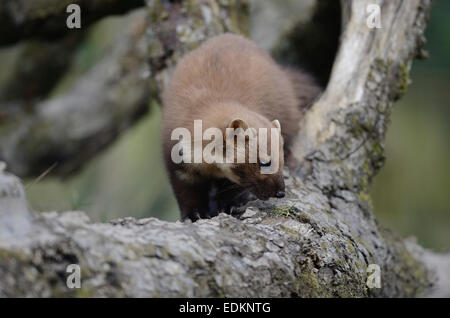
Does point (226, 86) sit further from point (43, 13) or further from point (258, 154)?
point (43, 13)

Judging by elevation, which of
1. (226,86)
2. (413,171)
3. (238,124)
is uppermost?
(413,171)

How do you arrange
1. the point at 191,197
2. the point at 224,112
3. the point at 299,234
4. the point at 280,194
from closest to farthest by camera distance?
the point at 299,234 < the point at 280,194 < the point at 224,112 < the point at 191,197

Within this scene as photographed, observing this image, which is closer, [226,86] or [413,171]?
[226,86]

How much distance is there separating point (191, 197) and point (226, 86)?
3.17 ft

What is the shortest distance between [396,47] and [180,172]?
2.19 metres

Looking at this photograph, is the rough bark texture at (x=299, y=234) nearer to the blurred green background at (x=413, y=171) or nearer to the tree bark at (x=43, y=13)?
the tree bark at (x=43, y=13)

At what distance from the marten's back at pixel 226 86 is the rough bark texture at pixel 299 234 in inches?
12.1

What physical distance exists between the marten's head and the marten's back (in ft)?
1.60

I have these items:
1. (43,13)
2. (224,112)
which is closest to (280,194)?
(224,112)

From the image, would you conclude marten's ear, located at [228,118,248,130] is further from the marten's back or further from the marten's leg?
the marten's leg

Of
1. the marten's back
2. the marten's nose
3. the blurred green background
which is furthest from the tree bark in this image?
the blurred green background

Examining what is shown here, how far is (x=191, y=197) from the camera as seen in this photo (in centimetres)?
482
